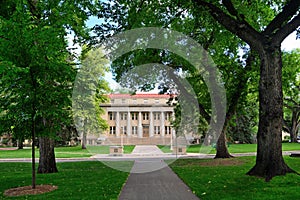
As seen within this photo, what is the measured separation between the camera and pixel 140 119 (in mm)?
57188

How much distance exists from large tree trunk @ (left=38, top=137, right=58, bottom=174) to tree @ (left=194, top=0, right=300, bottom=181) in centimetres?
885

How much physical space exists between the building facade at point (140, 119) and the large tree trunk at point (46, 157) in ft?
90.7

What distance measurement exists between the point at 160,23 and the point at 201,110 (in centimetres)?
860

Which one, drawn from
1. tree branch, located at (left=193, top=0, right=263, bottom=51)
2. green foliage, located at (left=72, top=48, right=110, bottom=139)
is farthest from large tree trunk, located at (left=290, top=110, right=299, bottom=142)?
tree branch, located at (left=193, top=0, right=263, bottom=51)

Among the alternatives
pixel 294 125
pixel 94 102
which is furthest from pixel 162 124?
pixel 294 125

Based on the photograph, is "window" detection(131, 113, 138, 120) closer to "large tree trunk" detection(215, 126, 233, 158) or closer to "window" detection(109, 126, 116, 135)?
"window" detection(109, 126, 116, 135)

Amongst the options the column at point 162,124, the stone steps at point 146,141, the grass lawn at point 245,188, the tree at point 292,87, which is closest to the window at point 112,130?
the stone steps at point 146,141

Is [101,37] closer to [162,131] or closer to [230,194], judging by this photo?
[230,194]

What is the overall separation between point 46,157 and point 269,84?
33.0 ft

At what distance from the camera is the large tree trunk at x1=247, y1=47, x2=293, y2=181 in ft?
36.1

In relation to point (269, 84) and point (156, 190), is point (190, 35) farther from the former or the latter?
point (156, 190)

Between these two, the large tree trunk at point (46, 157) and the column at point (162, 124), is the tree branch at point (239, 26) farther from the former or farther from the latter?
the column at point (162, 124)

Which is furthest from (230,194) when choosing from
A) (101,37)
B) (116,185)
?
(101,37)

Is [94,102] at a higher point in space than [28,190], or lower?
higher
